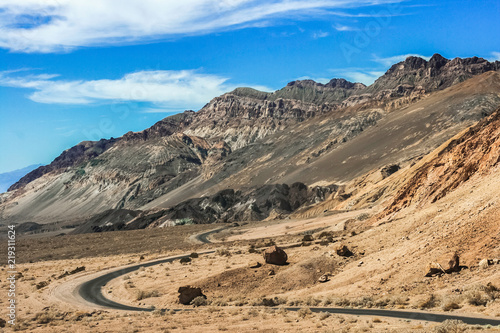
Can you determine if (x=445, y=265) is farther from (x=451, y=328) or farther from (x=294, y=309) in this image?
(x=451, y=328)

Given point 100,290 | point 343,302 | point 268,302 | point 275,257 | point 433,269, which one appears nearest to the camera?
point 433,269

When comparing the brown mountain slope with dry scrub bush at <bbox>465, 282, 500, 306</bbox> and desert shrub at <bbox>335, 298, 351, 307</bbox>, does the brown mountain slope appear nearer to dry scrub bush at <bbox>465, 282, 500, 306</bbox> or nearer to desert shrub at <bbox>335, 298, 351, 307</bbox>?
desert shrub at <bbox>335, 298, 351, 307</bbox>

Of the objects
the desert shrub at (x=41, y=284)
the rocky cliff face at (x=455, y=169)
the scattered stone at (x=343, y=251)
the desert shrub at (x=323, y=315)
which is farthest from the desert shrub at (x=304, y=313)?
the desert shrub at (x=41, y=284)

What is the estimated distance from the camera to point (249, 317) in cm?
2322

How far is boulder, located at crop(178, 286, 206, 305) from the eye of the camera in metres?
30.7

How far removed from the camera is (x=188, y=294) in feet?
102

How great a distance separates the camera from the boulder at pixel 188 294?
30.7 m

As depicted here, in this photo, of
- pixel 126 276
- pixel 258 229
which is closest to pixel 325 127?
pixel 258 229

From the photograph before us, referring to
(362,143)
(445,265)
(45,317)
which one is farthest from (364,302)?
(362,143)

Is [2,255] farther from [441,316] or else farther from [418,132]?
[418,132]

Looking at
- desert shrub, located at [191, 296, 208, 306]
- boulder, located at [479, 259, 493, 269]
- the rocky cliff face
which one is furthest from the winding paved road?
the rocky cliff face

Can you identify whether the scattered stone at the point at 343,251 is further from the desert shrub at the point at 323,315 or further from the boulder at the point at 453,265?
the desert shrub at the point at 323,315

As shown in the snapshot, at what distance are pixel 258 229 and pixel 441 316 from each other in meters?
68.8

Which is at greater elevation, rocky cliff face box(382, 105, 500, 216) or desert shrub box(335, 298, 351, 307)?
rocky cliff face box(382, 105, 500, 216)
